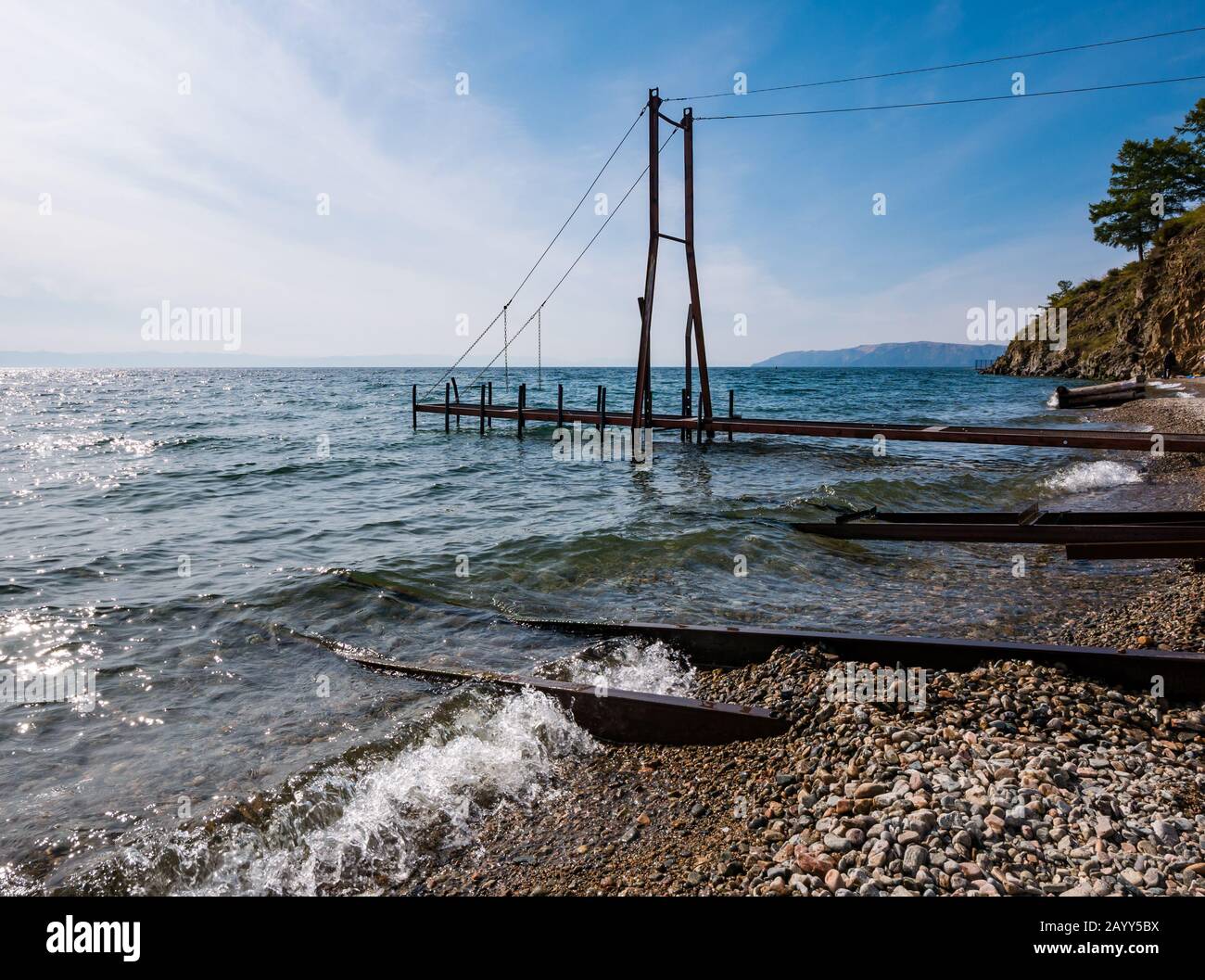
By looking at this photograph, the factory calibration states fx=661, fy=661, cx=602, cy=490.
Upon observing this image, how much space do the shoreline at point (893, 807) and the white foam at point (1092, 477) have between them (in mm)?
15429

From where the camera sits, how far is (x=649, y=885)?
3803 millimetres

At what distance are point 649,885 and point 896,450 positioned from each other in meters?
25.7

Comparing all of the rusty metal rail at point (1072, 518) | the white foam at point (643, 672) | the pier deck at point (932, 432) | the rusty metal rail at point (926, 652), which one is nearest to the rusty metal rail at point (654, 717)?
the white foam at point (643, 672)

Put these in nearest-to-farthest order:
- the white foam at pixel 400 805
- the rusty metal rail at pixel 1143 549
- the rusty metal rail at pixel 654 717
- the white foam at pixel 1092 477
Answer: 1. the white foam at pixel 400 805
2. the rusty metal rail at pixel 654 717
3. the rusty metal rail at pixel 1143 549
4. the white foam at pixel 1092 477

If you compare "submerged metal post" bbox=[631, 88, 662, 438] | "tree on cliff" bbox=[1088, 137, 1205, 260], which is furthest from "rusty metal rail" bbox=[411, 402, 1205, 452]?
"tree on cliff" bbox=[1088, 137, 1205, 260]

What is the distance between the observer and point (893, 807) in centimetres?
393

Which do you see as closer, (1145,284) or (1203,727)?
(1203,727)

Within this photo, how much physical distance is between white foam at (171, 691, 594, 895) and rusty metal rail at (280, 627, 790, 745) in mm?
152

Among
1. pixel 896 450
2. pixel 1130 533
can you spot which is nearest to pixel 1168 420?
pixel 896 450

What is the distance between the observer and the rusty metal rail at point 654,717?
5230 mm

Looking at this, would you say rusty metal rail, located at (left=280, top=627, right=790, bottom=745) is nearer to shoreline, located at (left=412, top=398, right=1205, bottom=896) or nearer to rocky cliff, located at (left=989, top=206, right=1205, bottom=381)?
shoreline, located at (left=412, top=398, right=1205, bottom=896)

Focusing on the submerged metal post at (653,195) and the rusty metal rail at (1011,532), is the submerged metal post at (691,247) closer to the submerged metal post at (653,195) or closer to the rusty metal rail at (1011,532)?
the submerged metal post at (653,195)

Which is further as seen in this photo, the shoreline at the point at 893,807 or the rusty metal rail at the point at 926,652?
the rusty metal rail at the point at 926,652

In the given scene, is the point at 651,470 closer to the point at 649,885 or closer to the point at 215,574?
the point at 215,574
